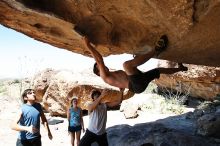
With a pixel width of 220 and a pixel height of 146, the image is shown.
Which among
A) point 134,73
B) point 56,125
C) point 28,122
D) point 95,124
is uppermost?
point 134,73

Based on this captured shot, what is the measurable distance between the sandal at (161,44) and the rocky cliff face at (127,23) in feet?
0.30

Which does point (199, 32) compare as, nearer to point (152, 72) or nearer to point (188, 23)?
point (188, 23)

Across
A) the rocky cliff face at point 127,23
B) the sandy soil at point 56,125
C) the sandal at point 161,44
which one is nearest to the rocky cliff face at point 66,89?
the sandy soil at point 56,125

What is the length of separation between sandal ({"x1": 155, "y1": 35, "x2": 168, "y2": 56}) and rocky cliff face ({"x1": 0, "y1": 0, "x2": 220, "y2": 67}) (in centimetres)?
9

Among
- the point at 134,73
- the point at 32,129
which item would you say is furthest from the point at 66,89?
the point at 134,73

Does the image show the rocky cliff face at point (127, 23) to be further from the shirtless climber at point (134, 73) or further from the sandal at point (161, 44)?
the shirtless climber at point (134, 73)

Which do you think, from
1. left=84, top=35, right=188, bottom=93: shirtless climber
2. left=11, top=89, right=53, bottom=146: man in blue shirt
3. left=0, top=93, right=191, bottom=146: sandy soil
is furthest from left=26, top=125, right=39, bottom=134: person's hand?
left=0, top=93, right=191, bottom=146: sandy soil

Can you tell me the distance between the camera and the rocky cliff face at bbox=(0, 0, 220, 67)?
4543mm

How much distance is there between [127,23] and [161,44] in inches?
32.0

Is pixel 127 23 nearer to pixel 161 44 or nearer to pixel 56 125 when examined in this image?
pixel 161 44

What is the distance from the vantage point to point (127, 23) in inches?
227

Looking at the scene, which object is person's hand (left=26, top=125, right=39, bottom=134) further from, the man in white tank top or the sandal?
the sandal

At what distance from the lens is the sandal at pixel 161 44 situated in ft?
17.2

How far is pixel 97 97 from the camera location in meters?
6.25
